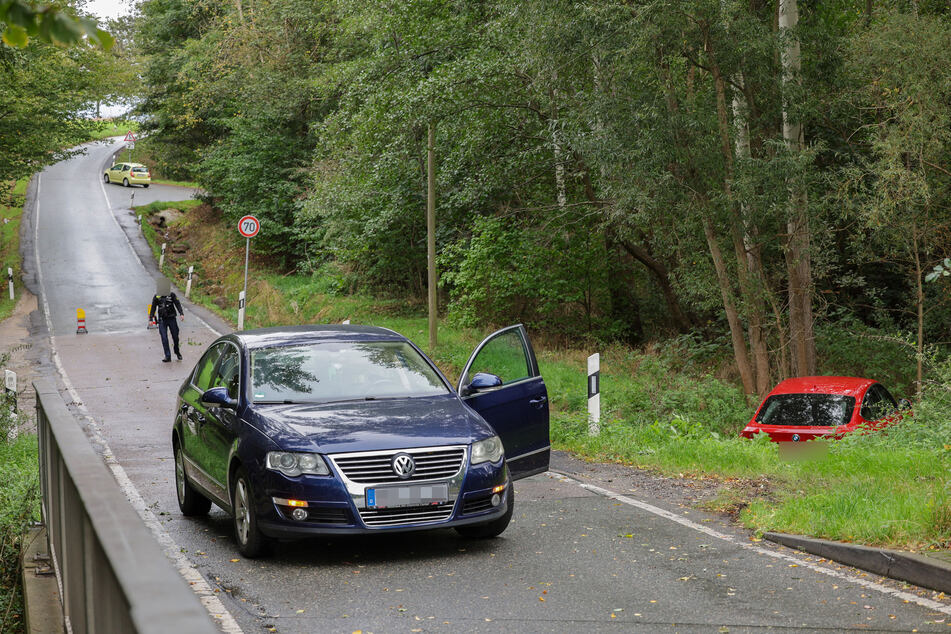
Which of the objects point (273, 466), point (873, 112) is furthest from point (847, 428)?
point (873, 112)

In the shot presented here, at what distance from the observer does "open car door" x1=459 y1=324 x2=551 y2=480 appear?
27.3 feet

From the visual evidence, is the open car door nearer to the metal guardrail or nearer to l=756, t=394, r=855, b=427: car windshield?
the metal guardrail

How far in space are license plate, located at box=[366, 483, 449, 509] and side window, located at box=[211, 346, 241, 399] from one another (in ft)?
5.92

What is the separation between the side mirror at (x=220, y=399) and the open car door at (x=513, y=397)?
1.85 meters

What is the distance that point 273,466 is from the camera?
6.89 meters

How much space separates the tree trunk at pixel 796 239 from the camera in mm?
18605

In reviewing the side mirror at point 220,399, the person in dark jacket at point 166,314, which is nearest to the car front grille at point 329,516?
the side mirror at point 220,399

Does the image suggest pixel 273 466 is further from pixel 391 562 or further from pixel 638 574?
pixel 638 574

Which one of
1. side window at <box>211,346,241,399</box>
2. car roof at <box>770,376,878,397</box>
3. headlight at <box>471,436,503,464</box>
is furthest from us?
car roof at <box>770,376,878,397</box>

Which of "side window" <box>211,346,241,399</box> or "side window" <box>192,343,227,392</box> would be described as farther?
"side window" <box>192,343,227,392</box>

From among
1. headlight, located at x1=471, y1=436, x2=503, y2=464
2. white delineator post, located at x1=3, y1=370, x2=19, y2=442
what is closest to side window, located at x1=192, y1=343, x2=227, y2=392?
headlight, located at x1=471, y1=436, x2=503, y2=464

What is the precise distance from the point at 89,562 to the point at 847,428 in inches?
460

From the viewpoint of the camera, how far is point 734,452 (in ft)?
36.5

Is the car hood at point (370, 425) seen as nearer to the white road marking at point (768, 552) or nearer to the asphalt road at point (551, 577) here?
the asphalt road at point (551, 577)
